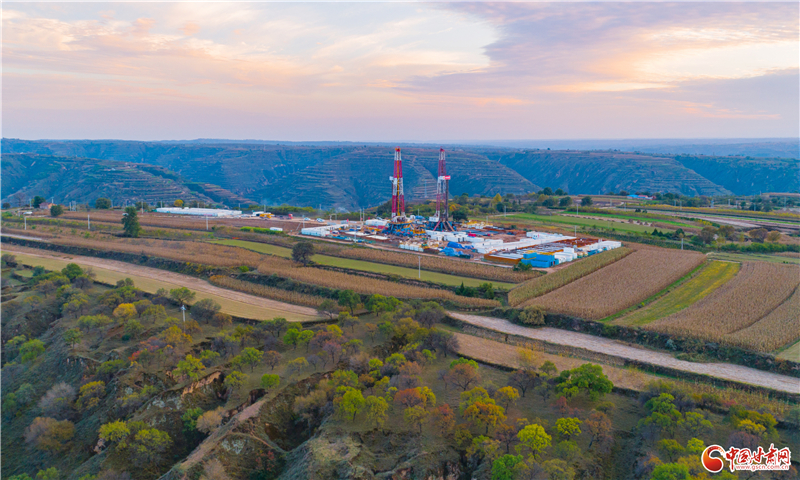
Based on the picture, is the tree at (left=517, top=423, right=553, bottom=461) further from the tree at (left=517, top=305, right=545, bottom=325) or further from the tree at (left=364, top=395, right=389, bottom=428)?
the tree at (left=517, top=305, right=545, bottom=325)

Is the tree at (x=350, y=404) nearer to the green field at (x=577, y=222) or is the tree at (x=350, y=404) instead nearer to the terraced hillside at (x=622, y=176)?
the green field at (x=577, y=222)

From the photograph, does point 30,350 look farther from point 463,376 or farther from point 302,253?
point 463,376

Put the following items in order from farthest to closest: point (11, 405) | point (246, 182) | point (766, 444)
A: point (246, 182) → point (11, 405) → point (766, 444)

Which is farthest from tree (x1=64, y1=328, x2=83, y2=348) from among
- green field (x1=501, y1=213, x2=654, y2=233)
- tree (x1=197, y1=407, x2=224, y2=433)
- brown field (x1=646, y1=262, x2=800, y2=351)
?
green field (x1=501, y1=213, x2=654, y2=233)

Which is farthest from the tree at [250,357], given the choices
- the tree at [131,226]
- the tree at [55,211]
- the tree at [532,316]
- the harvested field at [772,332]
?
the tree at [55,211]

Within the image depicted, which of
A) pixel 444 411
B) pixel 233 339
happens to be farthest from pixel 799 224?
pixel 233 339

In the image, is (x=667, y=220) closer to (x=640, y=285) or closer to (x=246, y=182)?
(x=640, y=285)
